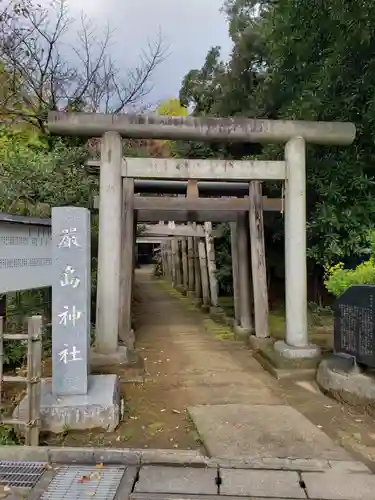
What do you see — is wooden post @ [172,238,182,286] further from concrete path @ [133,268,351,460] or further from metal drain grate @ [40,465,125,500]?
metal drain grate @ [40,465,125,500]

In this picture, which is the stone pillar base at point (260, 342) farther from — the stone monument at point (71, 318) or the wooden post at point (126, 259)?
the stone monument at point (71, 318)

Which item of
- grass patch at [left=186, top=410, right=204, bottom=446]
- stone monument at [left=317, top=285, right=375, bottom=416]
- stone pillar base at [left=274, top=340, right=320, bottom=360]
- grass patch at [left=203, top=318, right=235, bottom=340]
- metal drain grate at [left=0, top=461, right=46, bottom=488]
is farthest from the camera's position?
grass patch at [left=203, top=318, right=235, bottom=340]

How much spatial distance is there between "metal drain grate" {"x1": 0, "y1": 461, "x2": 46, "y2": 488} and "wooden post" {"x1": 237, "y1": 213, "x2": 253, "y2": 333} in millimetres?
6646

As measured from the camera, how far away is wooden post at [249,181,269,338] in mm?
7977

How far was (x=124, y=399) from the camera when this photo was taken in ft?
18.6

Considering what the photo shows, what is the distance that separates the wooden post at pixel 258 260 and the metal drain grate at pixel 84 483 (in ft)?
15.9

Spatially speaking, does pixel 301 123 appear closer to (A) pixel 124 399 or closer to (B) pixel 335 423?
(B) pixel 335 423

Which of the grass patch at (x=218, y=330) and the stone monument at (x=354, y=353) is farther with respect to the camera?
the grass patch at (x=218, y=330)

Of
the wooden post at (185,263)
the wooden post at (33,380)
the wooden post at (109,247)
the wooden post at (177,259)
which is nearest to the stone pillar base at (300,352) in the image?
the wooden post at (109,247)

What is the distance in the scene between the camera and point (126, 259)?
7.91m

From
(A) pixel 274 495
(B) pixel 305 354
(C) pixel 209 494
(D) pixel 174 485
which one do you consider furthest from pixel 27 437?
(B) pixel 305 354

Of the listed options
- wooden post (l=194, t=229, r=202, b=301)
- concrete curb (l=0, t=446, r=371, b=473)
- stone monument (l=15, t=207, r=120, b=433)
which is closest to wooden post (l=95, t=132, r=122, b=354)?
stone monument (l=15, t=207, r=120, b=433)

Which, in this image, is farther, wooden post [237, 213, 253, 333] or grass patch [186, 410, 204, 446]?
wooden post [237, 213, 253, 333]

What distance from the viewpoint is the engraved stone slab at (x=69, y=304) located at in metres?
4.72
